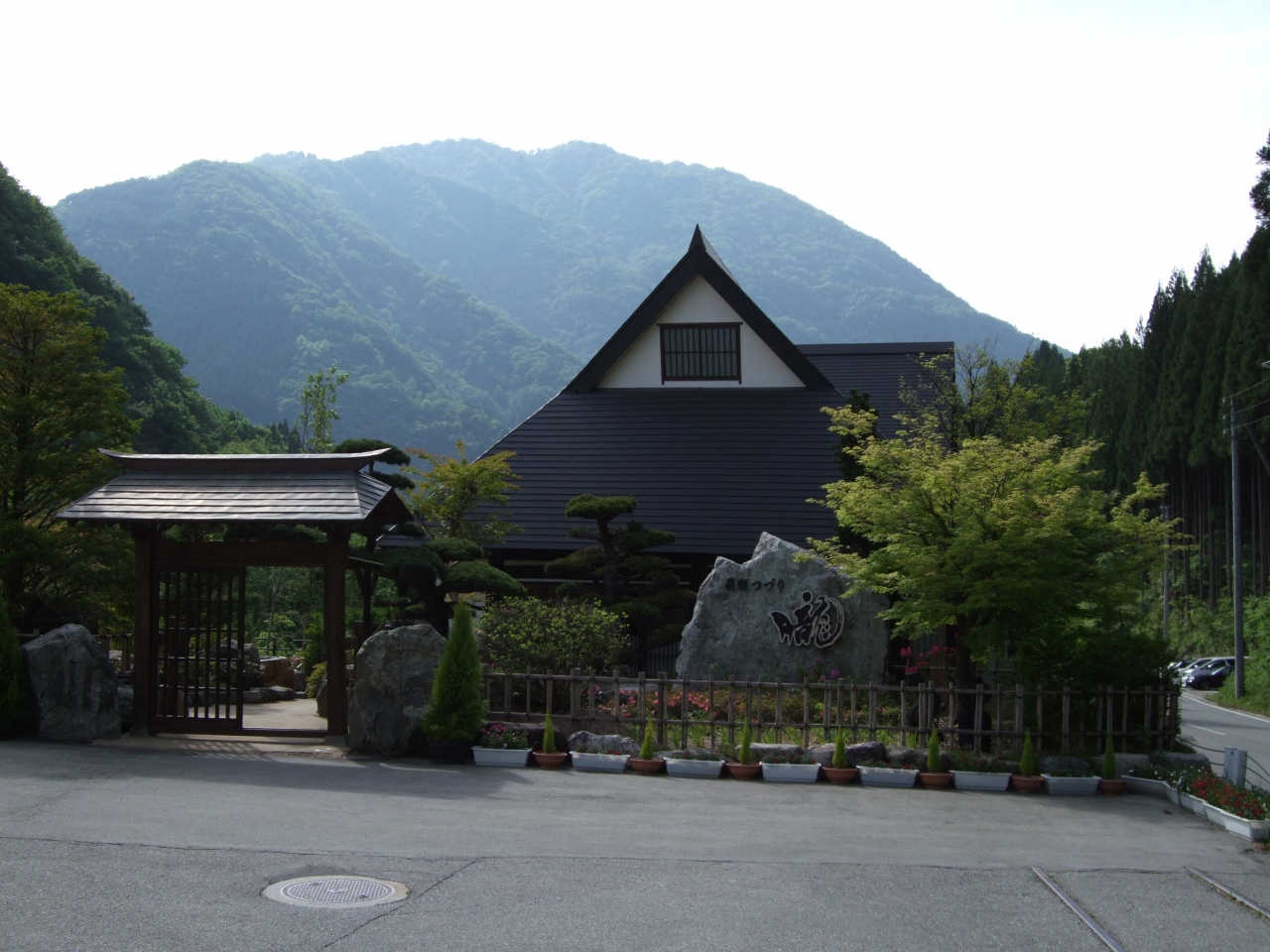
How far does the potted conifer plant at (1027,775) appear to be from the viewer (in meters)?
11.7

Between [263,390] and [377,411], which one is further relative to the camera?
[263,390]

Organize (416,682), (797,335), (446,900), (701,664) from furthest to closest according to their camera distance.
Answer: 1. (797,335)
2. (701,664)
3. (416,682)
4. (446,900)

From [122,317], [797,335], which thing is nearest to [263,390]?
[122,317]

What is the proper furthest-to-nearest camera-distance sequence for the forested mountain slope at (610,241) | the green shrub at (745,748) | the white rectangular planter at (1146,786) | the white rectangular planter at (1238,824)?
the forested mountain slope at (610,241) < the green shrub at (745,748) < the white rectangular planter at (1146,786) < the white rectangular planter at (1238,824)

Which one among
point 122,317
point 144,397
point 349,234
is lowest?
point 144,397

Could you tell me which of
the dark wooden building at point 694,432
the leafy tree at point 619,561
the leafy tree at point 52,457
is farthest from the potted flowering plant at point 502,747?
the dark wooden building at point 694,432

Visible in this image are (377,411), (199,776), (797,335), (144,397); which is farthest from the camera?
(797,335)

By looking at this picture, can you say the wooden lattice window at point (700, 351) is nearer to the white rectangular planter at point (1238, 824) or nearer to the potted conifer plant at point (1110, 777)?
the potted conifer plant at point (1110, 777)

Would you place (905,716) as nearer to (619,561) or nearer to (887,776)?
(887,776)

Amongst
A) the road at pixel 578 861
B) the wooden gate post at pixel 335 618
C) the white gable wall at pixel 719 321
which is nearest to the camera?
the road at pixel 578 861

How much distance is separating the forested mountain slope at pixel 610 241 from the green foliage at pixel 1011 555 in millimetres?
100448

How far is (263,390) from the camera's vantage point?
3391 inches

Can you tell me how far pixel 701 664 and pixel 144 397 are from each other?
121 feet

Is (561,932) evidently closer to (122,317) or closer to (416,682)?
(416,682)
